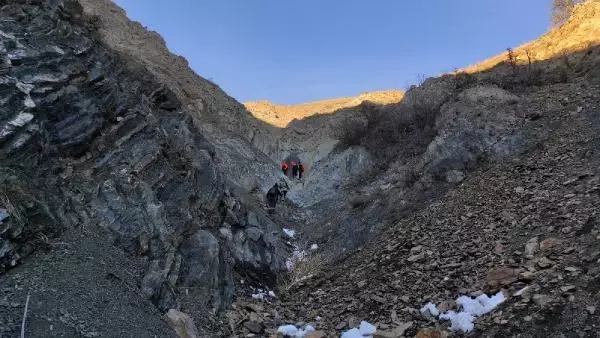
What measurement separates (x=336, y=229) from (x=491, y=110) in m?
6.32

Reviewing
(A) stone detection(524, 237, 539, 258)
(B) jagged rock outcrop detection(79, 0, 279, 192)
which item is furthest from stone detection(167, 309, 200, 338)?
(B) jagged rock outcrop detection(79, 0, 279, 192)

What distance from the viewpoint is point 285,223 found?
18.2 meters

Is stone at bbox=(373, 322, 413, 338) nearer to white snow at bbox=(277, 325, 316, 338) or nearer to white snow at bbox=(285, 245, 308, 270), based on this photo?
white snow at bbox=(277, 325, 316, 338)

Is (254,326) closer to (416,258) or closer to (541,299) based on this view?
(416,258)

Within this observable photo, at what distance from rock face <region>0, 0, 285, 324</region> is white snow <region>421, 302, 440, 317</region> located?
376 cm

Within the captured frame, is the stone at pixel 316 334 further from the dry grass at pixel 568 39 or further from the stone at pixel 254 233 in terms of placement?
the dry grass at pixel 568 39

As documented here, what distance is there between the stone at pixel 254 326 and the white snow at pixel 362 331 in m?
1.54

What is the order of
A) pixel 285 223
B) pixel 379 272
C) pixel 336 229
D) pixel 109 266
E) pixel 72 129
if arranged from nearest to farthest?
pixel 109 266 < pixel 72 129 < pixel 379 272 < pixel 336 229 < pixel 285 223

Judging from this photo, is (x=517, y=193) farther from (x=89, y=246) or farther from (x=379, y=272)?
(x=89, y=246)

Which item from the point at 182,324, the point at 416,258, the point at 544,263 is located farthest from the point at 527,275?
the point at 182,324

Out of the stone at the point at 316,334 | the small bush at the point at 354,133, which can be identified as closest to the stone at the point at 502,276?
the stone at the point at 316,334

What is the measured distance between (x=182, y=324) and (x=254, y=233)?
5334mm

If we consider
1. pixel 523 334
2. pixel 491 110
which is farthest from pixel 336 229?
pixel 523 334

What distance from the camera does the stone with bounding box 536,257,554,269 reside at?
24.5 ft
